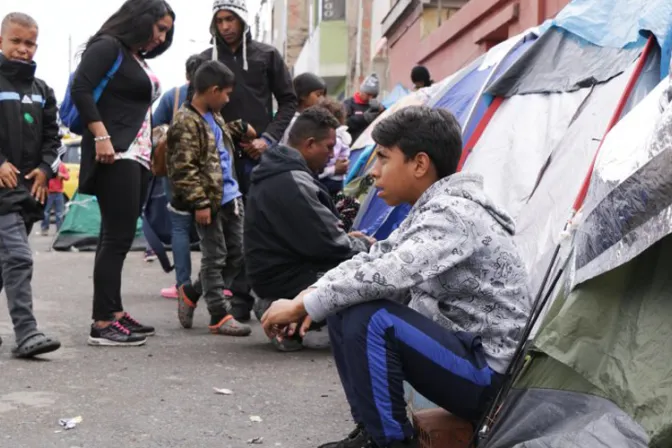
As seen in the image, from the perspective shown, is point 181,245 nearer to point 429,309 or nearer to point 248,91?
point 248,91

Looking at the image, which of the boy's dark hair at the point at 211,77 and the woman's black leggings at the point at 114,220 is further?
the boy's dark hair at the point at 211,77

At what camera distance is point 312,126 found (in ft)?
19.0

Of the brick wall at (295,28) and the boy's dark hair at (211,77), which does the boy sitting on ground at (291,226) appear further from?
the brick wall at (295,28)

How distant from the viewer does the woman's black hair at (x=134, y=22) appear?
5.86m

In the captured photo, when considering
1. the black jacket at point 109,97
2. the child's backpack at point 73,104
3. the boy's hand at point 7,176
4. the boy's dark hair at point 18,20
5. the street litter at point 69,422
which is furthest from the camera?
the child's backpack at point 73,104

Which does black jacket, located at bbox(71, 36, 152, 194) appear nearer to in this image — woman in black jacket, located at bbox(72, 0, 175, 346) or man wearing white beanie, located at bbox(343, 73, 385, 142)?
woman in black jacket, located at bbox(72, 0, 175, 346)

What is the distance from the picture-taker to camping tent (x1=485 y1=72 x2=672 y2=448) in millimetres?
2547

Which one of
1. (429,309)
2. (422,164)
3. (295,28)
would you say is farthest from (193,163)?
(295,28)

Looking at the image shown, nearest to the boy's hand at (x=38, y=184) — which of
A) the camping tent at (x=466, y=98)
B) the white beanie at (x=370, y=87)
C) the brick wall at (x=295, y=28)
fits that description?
the camping tent at (x=466, y=98)

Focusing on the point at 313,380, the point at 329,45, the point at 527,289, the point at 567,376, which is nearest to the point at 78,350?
the point at 313,380

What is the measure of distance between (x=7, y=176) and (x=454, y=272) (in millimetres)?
2945

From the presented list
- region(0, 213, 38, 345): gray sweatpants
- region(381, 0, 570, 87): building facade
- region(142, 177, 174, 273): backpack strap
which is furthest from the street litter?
region(381, 0, 570, 87): building facade

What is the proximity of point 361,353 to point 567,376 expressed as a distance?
636 millimetres

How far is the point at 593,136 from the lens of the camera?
15.6 ft
